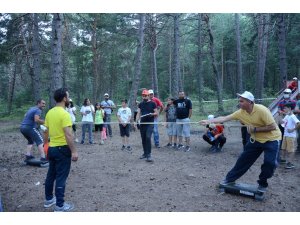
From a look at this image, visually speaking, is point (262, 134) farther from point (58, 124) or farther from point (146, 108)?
point (146, 108)

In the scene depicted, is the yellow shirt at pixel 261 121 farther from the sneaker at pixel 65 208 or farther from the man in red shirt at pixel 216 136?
the man in red shirt at pixel 216 136

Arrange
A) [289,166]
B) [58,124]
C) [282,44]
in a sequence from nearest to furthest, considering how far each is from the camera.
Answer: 1. [58,124]
2. [289,166]
3. [282,44]

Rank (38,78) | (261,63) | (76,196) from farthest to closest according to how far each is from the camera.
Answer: (261,63)
(38,78)
(76,196)

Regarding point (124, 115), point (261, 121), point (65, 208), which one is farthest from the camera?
point (124, 115)

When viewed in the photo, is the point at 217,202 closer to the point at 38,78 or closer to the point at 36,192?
the point at 36,192

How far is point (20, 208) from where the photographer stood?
517 centimetres

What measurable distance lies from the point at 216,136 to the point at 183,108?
1400 millimetres

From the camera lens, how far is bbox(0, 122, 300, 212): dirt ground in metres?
5.26


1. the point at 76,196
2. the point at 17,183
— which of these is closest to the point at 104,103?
the point at 17,183

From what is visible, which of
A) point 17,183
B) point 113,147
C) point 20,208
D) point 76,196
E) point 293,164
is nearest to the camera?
point 20,208

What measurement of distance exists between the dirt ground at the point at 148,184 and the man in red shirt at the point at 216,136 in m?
0.30

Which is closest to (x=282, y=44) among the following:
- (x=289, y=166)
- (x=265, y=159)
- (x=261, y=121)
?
(x=289, y=166)

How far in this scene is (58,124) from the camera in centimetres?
483

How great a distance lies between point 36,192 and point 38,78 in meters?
11.8
